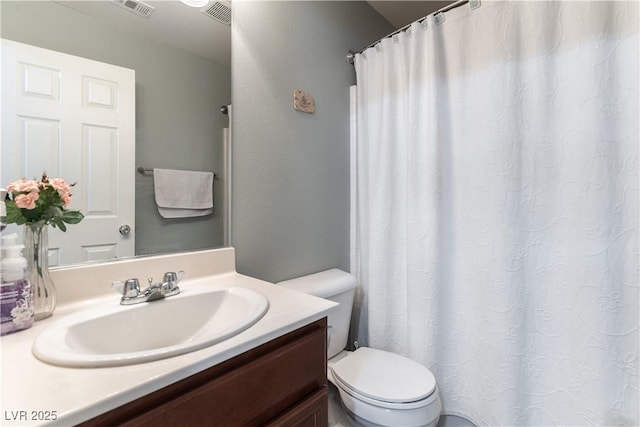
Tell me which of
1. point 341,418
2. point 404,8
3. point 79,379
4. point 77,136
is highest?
point 404,8

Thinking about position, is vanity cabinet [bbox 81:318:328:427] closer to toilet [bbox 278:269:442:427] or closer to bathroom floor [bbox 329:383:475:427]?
toilet [bbox 278:269:442:427]

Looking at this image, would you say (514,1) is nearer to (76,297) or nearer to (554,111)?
(554,111)

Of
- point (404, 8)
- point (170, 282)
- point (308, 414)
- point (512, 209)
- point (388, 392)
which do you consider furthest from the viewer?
point (404, 8)

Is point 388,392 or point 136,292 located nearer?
point 136,292

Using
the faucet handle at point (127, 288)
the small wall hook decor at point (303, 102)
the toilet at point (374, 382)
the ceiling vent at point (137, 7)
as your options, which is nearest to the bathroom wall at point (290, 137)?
the small wall hook decor at point (303, 102)

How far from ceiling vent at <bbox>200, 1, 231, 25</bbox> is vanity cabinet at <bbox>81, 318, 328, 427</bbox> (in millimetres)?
1187

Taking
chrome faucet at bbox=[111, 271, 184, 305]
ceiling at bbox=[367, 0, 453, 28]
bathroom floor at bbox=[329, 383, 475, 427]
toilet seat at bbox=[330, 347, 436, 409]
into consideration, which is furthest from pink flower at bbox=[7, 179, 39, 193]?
ceiling at bbox=[367, 0, 453, 28]

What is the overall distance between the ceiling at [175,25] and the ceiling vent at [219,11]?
0.02 m

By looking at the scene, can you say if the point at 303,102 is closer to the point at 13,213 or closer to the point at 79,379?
the point at 13,213

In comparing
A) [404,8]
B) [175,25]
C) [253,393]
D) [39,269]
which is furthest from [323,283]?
[404,8]

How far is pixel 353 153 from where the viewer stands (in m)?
1.62

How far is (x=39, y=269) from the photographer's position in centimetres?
69

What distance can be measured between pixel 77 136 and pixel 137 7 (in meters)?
0.49

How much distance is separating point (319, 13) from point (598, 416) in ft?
6.65
